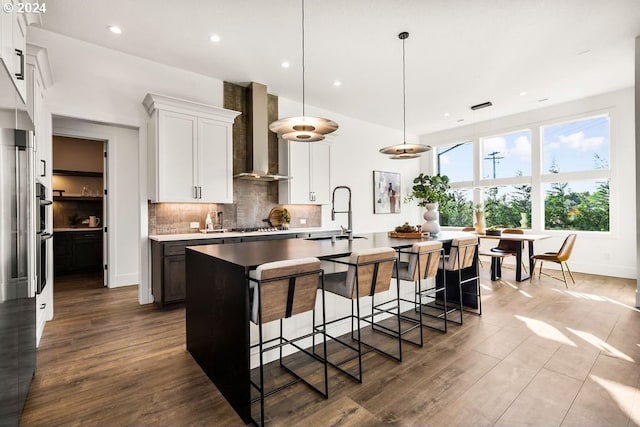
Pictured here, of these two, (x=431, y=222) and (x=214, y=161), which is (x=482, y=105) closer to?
(x=431, y=222)

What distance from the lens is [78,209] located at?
6477 millimetres

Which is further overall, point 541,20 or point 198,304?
point 541,20

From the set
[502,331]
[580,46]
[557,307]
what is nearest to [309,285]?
[502,331]

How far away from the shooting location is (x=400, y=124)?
24.9 ft

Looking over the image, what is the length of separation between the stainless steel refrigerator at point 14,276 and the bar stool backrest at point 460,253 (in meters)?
3.38

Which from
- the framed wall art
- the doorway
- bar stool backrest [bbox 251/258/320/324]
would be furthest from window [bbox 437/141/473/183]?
the doorway

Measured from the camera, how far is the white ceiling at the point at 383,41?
3205mm

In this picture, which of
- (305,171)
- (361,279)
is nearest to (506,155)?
(305,171)

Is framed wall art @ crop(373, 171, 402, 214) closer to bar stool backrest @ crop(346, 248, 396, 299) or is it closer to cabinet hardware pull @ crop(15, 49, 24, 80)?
bar stool backrest @ crop(346, 248, 396, 299)

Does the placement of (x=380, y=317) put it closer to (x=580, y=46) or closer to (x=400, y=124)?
(x=580, y=46)

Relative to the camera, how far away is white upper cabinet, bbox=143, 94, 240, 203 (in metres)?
→ 4.05

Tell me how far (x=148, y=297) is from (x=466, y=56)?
5.34m

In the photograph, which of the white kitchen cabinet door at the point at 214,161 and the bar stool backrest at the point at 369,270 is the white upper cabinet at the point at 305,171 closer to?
the white kitchen cabinet door at the point at 214,161

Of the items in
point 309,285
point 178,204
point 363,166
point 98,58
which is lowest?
point 309,285
